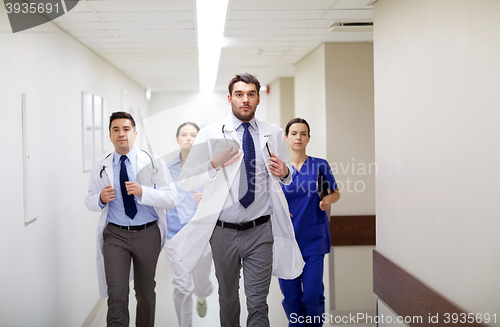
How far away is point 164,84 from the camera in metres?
9.17

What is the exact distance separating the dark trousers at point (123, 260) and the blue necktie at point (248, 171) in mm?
880

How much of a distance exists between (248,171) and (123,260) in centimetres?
116

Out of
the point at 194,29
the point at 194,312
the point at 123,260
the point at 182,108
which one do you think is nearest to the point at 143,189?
the point at 123,260

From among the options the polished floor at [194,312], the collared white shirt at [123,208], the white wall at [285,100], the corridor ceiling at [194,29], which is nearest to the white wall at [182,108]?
the white wall at [285,100]

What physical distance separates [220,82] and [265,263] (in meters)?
6.32

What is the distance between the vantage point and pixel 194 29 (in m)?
4.11

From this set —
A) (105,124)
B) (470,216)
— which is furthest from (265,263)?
(105,124)

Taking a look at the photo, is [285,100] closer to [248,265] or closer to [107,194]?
[107,194]

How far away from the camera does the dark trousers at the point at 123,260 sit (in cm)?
308

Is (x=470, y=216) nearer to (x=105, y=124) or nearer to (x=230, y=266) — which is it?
(x=230, y=266)

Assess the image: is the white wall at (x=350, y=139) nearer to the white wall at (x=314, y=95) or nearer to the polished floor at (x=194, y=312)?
the white wall at (x=314, y=95)

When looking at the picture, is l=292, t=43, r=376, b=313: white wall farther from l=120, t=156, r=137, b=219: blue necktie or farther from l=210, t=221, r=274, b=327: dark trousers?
l=120, t=156, r=137, b=219: blue necktie

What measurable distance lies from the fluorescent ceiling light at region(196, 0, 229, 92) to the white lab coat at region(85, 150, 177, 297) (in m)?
1.29

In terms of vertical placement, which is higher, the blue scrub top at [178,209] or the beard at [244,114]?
the beard at [244,114]
